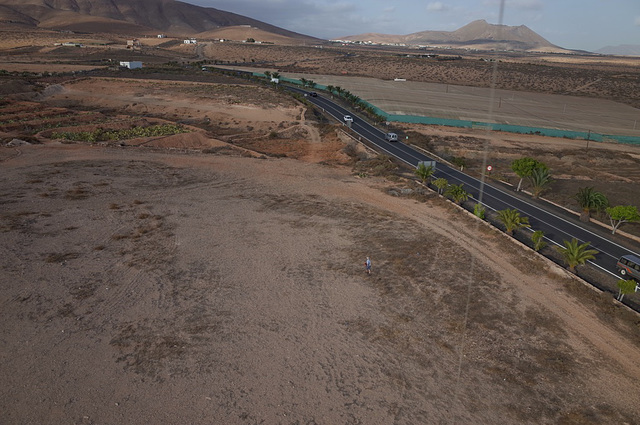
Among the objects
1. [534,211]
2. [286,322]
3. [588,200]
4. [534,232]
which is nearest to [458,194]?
[534,211]

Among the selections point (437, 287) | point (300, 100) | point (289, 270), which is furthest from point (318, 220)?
point (300, 100)

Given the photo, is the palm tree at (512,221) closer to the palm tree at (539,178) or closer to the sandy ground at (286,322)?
the sandy ground at (286,322)

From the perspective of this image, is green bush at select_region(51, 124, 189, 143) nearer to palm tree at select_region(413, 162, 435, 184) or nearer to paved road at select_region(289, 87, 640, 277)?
paved road at select_region(289, 87, 640, 277)

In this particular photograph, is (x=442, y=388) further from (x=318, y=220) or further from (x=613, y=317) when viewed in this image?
(x=318, y=220)

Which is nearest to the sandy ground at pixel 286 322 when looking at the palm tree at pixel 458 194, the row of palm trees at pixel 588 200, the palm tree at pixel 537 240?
the palm tree at pixel 537 240

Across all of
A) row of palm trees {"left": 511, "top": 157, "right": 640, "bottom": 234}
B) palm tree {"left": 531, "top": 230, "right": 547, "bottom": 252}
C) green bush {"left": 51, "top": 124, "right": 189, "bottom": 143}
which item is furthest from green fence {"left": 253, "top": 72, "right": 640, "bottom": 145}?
palm tree {"left": 531, "top": 230, "right": 547, "bottom": 252}
